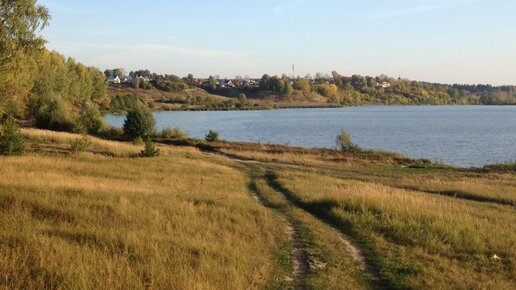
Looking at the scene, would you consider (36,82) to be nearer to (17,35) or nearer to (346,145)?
(346,145)

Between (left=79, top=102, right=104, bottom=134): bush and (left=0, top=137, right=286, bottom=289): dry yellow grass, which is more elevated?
(left=0, top=137, right=286, bottom=289): dry yellow grass

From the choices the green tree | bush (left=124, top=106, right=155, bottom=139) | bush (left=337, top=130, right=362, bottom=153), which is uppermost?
the green tree

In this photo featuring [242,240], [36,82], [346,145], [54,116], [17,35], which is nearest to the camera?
[242,240]

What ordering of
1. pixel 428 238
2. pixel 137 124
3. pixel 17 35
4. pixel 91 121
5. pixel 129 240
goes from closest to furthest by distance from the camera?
pixel 129 240
pixel 428 238
pixel 17 35
pixel 137 124
pixel 91 121

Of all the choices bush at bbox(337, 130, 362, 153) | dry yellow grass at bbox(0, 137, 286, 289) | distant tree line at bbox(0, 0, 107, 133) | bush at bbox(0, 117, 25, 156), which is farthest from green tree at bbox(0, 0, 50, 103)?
bush at bbox(337, 130, 362, 153)

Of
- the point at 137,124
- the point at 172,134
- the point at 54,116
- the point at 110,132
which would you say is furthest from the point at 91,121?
the point at 172,134

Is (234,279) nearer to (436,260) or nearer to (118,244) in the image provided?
(118,244)

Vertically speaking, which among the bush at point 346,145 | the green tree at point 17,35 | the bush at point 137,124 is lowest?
the bush at point 346,145

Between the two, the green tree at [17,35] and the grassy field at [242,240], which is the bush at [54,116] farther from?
the grassy field at [242,240]

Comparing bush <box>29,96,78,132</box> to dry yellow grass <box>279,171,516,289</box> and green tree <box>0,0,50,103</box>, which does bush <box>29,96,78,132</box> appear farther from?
dry yellow grass <box>279,171,516,289</box>

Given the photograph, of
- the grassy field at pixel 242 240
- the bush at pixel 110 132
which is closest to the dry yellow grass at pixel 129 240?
the grassy field at pixel 242 240

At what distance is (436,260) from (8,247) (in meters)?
8.20

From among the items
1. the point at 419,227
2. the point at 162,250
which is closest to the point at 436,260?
the point at 419,227

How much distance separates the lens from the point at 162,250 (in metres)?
9.35
